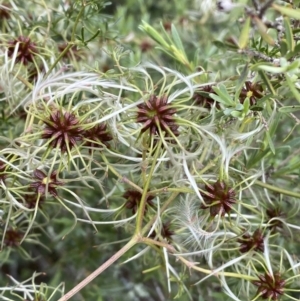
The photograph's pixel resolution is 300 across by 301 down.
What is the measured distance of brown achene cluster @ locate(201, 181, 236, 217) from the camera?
514mm

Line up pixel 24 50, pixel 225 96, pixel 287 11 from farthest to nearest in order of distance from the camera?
pixel 24 50 < pixel 225 96 < pixel 287 11

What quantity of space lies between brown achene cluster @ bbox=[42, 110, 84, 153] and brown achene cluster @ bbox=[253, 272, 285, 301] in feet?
0.74

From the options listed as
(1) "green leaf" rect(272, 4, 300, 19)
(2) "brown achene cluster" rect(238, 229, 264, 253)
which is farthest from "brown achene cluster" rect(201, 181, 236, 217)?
(1) "green leaf" rect(272, 4, 300, 19)

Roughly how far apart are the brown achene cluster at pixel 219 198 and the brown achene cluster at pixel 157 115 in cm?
8

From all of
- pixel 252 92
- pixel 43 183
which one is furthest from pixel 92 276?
pixel 252 92

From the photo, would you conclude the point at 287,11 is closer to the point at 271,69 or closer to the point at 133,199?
the point at 271,69

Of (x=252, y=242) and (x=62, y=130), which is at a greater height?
(x=62, y=130)

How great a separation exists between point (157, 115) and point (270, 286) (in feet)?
0.67

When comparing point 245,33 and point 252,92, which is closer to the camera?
point 245,33

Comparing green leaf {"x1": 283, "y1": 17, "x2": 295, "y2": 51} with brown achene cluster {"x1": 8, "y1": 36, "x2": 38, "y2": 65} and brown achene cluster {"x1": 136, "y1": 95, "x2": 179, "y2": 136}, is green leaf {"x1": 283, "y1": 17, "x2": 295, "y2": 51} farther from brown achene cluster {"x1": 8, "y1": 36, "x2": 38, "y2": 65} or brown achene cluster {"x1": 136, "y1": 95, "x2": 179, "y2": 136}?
brown achene cluster {"x1": 8, "y1": 36, "x2": 38, "y2": 65}

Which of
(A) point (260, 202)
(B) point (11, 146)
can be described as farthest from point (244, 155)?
(B) point (11, 146)

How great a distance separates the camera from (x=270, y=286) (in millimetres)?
539

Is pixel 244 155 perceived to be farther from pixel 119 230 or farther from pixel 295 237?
pixel 119 230

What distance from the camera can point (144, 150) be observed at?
1.66ft
